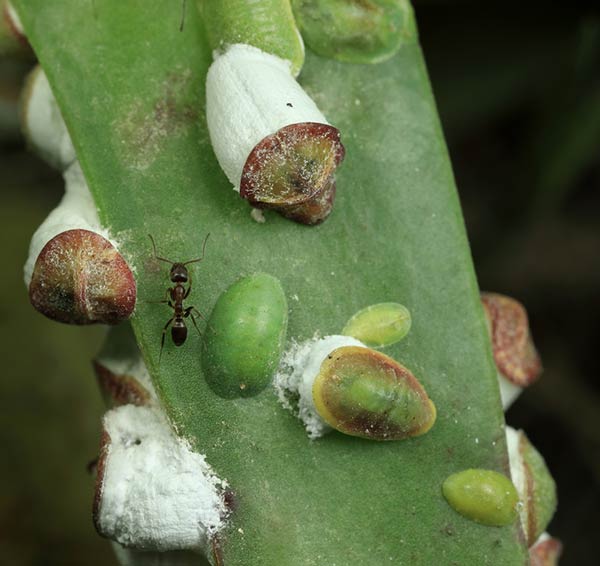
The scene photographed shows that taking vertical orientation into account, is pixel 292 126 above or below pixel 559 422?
above

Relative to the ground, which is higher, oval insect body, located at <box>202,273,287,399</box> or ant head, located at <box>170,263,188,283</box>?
ant head, located at <box>170,263,188,283</box>

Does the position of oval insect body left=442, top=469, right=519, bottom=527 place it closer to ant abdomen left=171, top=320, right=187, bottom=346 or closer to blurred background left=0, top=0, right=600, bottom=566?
ant abdomen left=171, top=320, right=187, bottom=346

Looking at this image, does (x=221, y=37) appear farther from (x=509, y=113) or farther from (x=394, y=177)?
(x=509, y=113)

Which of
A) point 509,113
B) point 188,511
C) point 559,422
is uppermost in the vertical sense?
point 188,511

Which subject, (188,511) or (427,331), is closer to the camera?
(188,511)

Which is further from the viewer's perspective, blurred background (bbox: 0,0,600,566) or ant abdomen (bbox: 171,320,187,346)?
blurred background (bbox: 0,0,600,566)

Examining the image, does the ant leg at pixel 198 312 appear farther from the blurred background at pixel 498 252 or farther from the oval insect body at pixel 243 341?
the blurred background at pixel 498 252

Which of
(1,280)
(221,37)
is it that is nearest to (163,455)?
(221,37)

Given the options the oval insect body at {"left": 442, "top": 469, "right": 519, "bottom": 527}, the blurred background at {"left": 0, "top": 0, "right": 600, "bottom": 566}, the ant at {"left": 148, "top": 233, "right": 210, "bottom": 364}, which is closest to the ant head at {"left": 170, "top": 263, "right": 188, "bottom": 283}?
the ant at {"left": 148, "top": 233, "right": 210, "bottom": 364}
